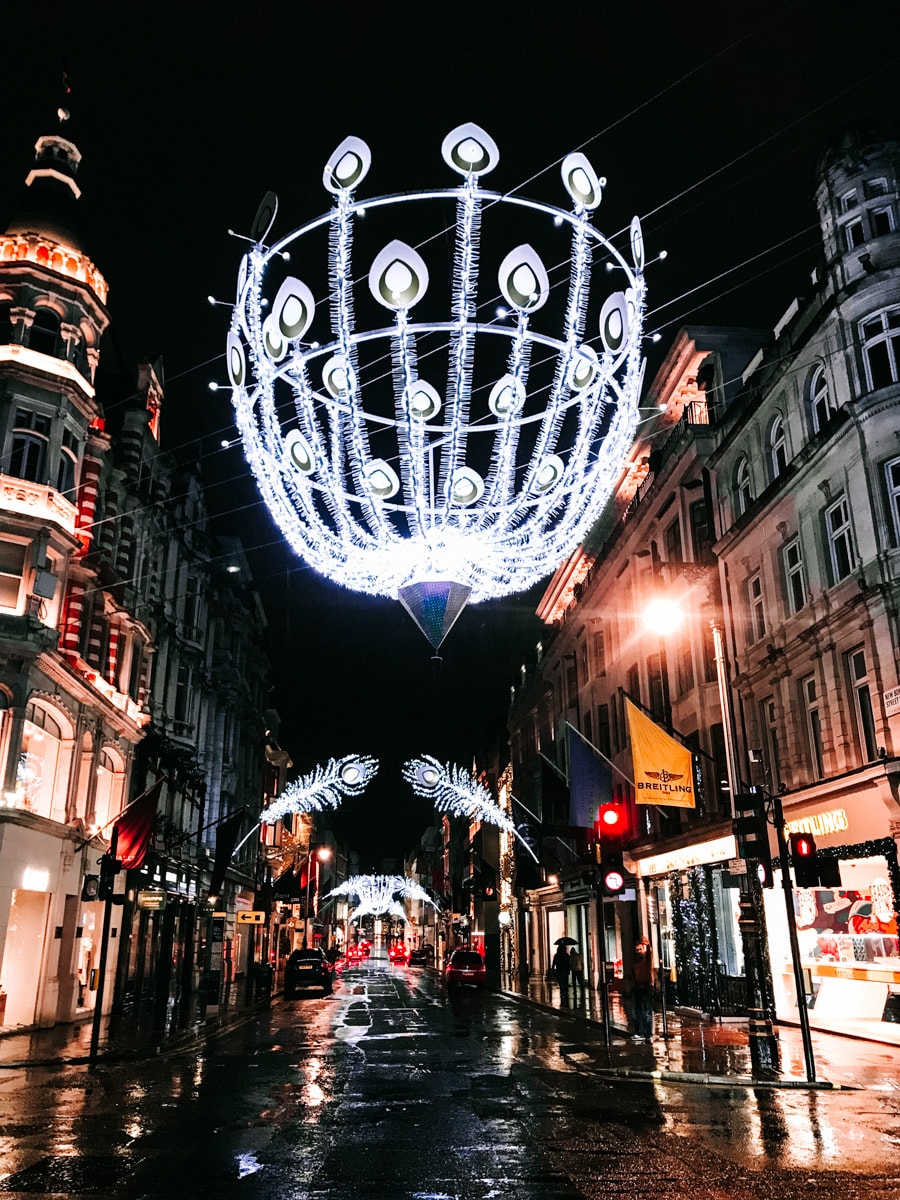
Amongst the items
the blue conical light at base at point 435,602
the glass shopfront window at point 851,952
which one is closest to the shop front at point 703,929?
the glass shopfront window at point 851,952

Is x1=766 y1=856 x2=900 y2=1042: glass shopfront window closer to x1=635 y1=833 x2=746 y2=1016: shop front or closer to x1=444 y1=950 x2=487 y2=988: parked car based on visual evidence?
x1=635 y1=833 x2=746 y2=1016: shop front

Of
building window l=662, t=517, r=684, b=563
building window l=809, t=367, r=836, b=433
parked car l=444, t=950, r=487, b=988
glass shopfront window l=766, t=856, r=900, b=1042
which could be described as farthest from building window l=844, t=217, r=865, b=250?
parked car l=444, t=950, r=487, b=988

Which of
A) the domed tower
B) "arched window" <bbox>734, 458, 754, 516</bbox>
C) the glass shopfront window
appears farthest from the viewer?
"arched window" <bbox>734, 458, 754, 516</bbox>

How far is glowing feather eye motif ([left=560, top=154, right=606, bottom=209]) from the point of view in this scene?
34.4ft

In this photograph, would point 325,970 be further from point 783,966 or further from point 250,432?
point 250,432

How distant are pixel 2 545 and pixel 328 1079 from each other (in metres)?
17.4

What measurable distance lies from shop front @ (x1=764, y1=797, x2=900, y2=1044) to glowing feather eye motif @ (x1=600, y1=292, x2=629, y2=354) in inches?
455

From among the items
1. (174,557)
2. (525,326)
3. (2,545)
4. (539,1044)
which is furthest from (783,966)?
(174,557)

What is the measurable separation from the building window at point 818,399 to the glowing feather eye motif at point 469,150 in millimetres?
16258

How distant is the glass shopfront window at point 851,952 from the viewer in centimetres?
2053

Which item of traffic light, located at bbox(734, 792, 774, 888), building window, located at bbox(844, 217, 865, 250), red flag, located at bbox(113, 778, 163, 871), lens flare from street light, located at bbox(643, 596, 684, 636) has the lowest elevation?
traffic light, located at bbox(734, 792, 774, 888)

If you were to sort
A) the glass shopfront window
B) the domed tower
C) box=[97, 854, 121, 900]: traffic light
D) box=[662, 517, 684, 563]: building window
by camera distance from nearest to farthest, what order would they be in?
box=[97, 854, 121, 900]: traffic light < the glass shopfront window < the domed tower < box=[662, 517, 684, 563]: building window

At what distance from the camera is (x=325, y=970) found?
4050cm

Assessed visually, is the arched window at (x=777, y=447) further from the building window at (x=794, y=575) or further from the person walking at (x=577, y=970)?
the person walking at (x=577, y=970)
